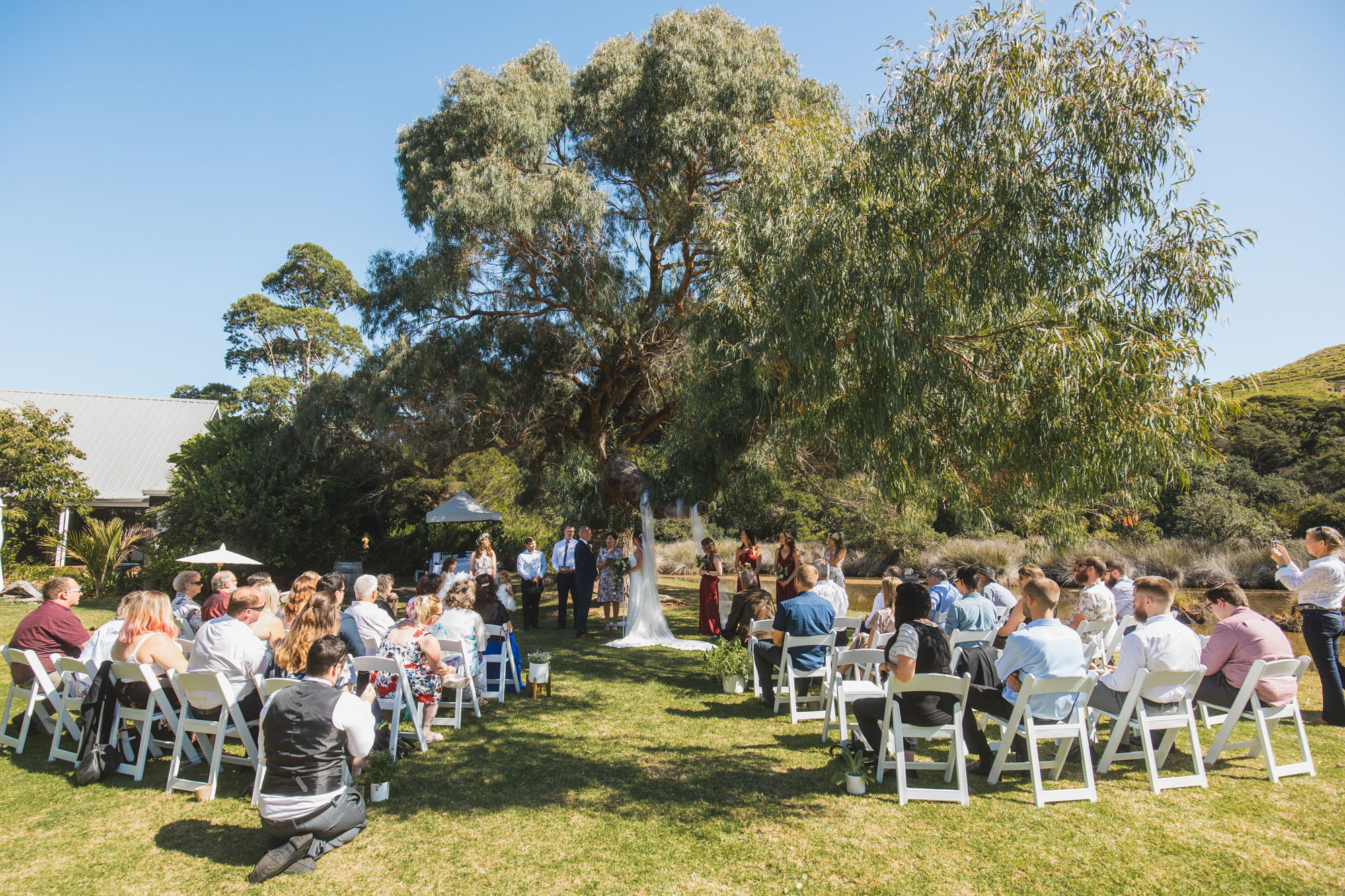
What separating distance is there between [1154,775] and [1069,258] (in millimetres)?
3578

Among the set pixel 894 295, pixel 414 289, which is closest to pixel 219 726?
pixel 894 295

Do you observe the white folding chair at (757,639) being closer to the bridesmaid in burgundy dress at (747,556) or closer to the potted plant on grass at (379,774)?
the bridesmaid in burgundy dress at (747,556)

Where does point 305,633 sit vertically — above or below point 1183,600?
above

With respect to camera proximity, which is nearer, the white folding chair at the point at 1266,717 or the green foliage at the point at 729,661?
the white folding chair at the point at 1266,717

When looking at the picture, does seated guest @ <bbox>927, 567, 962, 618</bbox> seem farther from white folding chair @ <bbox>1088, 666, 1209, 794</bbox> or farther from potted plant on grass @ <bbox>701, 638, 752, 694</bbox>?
white folding chair @ <bbox>1088, 666, 1209, 794</bbox>

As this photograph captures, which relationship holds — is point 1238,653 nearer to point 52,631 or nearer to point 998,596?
point 998,596

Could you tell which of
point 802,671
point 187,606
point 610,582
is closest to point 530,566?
point 610,582

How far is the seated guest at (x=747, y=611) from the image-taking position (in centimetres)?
743

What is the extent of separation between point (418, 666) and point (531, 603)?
21.3 feet

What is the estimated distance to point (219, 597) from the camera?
18.7 ft

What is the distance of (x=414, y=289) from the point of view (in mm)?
12094

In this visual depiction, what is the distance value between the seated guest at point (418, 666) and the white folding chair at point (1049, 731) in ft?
13.3

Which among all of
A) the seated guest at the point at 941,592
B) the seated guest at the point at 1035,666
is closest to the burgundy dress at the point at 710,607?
the seated guest at the point at 941,592

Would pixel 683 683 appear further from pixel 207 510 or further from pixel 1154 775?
pixel 207 510
